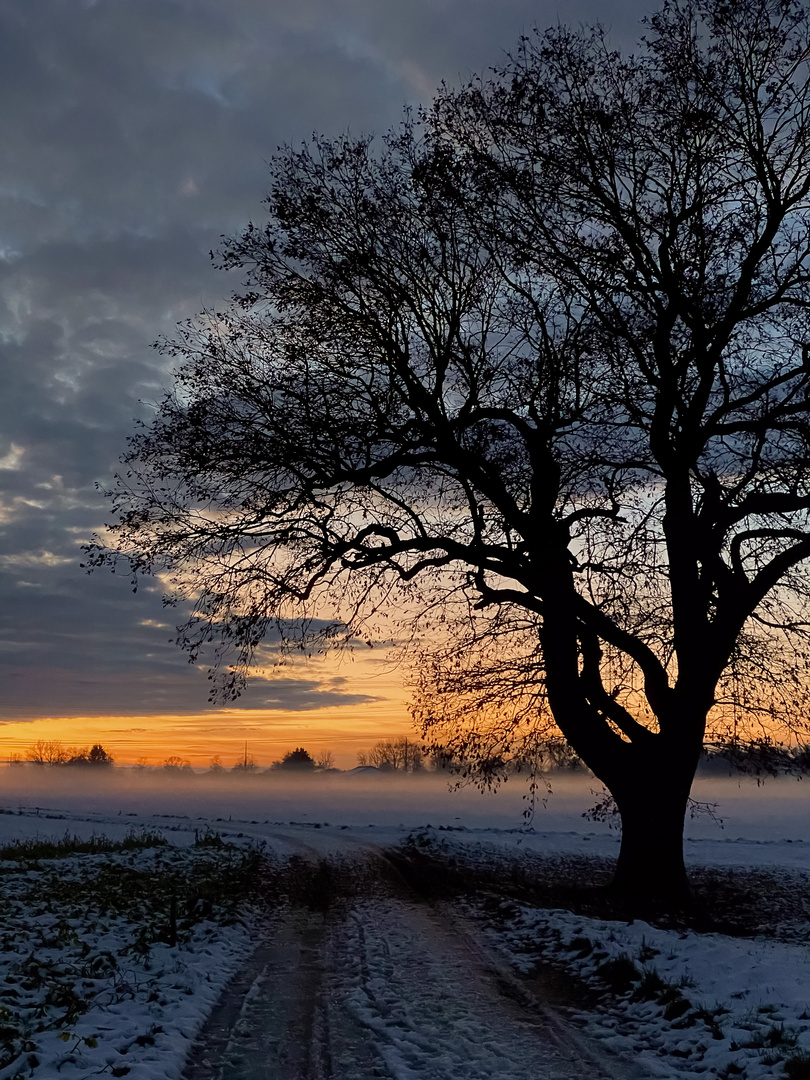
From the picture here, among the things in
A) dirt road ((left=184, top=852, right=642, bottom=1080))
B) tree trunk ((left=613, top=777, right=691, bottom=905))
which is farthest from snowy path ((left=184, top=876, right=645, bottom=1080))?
tree trunk ((left=613, top=777, right=691, bottom=905))

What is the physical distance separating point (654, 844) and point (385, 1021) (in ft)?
28.6

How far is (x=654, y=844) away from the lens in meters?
14.8

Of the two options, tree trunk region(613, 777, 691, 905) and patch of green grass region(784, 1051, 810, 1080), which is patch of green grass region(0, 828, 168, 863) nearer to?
tree trunk region(613, 777, 691, 905)

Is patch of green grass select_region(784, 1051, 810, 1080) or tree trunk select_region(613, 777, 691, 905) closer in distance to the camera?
patch of green grass select_region(784, 1051, 810, 1080)

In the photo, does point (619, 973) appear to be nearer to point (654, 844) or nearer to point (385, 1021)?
point (385, 1021)

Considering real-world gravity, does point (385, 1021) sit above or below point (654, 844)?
below

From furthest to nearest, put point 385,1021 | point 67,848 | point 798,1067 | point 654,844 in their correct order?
1. point 67,848
2. point 654,844
3. point 385,1021
4. point 798,1067

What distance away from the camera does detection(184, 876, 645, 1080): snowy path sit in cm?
647

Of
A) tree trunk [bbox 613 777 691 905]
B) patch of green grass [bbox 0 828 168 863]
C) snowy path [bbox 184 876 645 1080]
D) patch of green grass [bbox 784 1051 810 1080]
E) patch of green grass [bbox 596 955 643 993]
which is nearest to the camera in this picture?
patch of green grass [bbox 784 1051 810 1080]

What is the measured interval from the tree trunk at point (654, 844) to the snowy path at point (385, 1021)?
196 inches

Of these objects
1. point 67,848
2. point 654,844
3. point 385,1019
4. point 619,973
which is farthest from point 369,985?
point 67,848

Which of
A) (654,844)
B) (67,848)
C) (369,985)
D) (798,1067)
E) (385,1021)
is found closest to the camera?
(798,1067)

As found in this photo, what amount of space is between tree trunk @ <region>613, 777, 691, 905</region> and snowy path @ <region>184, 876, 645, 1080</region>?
497cm

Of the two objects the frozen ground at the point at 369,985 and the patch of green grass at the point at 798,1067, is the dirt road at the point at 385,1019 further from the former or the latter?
the patch of green grass at the point at 798,1067
